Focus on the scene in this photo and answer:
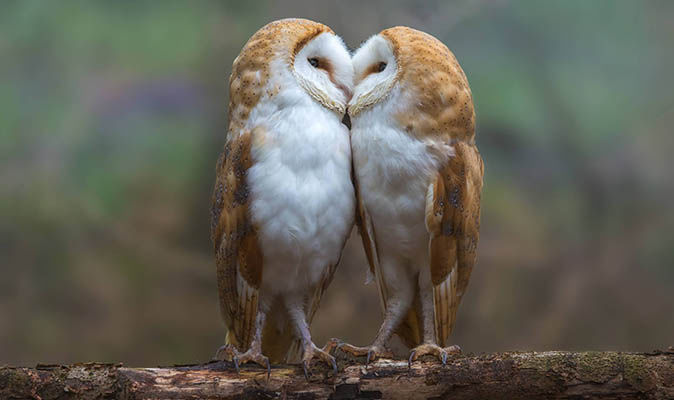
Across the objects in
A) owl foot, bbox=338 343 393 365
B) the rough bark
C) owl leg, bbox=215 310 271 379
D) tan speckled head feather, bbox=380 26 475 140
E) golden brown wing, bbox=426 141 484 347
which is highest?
tan speckled head feather, bbox=380 26 475 140

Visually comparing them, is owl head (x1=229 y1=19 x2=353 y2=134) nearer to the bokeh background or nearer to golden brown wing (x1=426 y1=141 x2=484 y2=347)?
golden brown wing (x1=426 y1=141 x2=484 y2=347)

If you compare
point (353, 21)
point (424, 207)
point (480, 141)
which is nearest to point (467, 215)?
point (424, 207)

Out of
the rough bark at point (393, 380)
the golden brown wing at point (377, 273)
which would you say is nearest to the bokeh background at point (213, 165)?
the golden brown wing at point (377, 273)

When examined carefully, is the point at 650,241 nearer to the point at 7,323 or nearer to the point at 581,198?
the point at 581,198

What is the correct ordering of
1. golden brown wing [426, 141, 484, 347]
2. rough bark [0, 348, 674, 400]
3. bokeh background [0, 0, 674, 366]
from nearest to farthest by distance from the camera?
rough bark [0, 348, 674, 400], golden brown wing [426, 141, 484, 347], bokeh background [0, 0, 674, 366]

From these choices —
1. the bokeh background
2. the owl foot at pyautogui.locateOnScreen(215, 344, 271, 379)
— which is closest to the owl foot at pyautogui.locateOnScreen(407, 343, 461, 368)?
the owl foot at pyautogui.locateOnScreen(215, 344, 271, 379)

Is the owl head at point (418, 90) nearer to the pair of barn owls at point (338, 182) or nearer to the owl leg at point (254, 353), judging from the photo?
the pair of barn owls at point (338, 182)

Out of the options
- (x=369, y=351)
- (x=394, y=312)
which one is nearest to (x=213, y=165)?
(x=394, y=312)

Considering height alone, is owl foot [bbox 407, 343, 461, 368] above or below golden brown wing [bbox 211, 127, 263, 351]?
below
